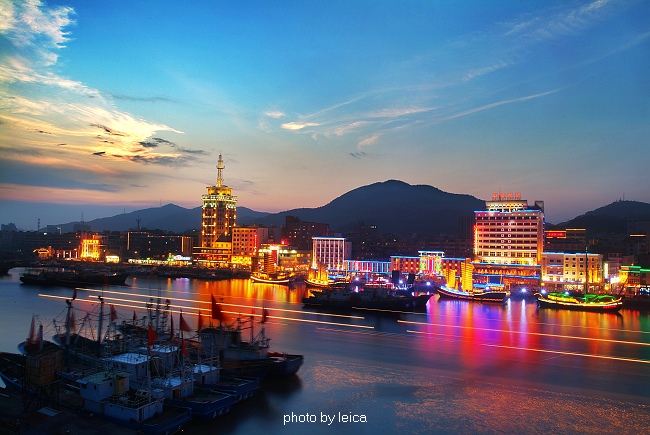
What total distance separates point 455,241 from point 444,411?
44.7 metres

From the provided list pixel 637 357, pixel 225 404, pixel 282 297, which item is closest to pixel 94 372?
pixel 225 404

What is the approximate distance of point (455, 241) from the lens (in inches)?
2018

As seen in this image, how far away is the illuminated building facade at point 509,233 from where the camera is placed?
103ft

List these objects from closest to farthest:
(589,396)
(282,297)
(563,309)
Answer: (589,396) → (563,309) → (282,297)

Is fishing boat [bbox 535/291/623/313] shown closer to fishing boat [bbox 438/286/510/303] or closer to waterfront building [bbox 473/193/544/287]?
fishing boat [bbox 438/286/510/303]

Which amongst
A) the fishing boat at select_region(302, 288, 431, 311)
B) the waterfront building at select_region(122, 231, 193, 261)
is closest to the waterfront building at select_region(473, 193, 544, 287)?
the fishing boat at select_region(302, 288, 431, 311)

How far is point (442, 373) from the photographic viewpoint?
1027 centimetres

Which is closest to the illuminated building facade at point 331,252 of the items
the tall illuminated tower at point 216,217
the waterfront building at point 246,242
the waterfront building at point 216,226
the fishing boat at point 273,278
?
the fishing boat at point 273,278

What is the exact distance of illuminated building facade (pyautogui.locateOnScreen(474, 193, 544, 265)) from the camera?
31.3 meters

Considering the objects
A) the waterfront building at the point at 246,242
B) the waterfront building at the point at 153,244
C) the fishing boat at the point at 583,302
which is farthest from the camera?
the waterfront building at the point at 153,244

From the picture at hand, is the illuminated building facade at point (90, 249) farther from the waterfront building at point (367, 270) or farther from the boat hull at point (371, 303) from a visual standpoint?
the boat hull at point (371, 303)

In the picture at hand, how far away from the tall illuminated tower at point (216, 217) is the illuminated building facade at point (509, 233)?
2634 cm

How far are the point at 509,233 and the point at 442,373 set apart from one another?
79.0 ft

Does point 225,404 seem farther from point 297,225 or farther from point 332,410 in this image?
point 297,225
